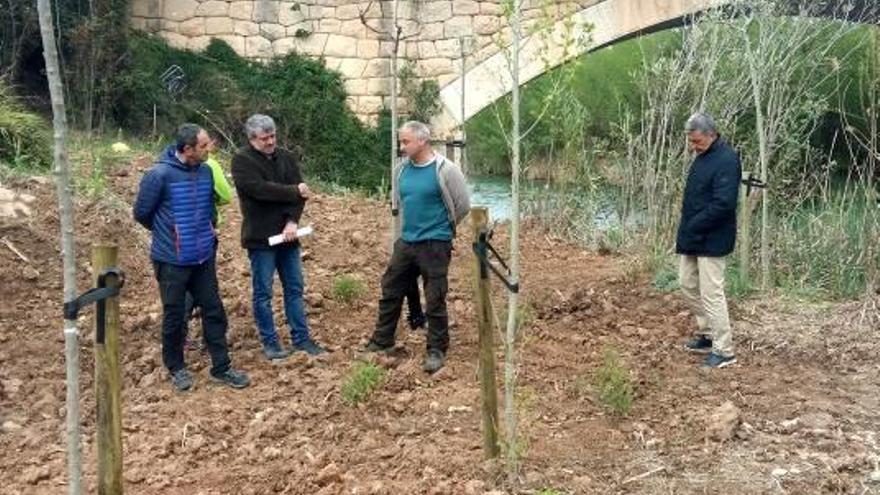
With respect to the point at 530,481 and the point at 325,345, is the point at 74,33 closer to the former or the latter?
the point at 325,345

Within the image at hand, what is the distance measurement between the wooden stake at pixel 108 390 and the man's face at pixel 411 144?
2127 millimetres

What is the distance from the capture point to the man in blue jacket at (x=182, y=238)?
5.24 m

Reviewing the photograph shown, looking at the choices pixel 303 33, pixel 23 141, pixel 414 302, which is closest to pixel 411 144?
pixel 414 302

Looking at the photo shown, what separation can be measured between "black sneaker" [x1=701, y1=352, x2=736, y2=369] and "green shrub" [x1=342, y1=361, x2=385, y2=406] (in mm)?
1892

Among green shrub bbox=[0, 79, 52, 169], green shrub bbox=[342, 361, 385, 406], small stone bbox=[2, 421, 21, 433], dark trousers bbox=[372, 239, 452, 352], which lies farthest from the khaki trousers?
green shrub bbox=[0, 79, 52, 169]

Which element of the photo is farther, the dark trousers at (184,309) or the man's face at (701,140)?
the man's face at (701,140)

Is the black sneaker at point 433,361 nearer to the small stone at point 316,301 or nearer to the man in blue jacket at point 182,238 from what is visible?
the man in blue jacket at point 182,238

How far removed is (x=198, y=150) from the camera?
5.23 metres

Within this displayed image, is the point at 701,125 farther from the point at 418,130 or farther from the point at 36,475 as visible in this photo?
the point at 36,475

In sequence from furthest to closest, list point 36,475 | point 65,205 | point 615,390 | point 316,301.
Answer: point 316,301, point 615,390, point 36,475, point 65,205

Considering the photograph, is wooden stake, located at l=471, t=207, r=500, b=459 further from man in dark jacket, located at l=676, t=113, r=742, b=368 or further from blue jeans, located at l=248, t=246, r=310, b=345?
man in dark jacket, located at l=676, t=113, r=742, b=368

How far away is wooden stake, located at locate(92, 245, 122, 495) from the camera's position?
365 centimetres

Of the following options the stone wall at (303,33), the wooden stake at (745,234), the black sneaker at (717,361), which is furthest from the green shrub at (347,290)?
the stone wall at (303,33)

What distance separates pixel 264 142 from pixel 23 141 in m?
4.69
